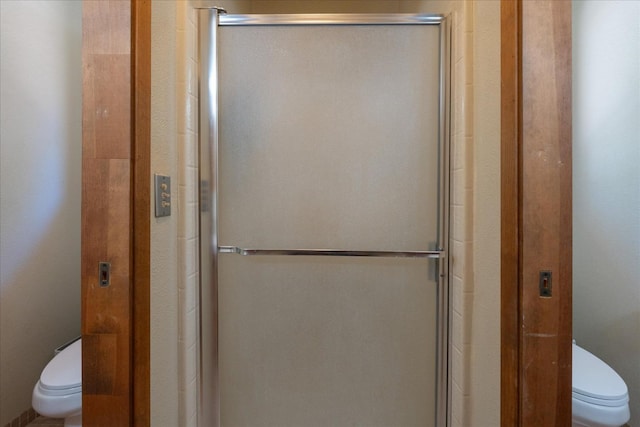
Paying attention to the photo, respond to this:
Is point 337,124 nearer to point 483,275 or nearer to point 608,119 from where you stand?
point 483,275

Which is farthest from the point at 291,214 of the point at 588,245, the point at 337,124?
the point at 588,245

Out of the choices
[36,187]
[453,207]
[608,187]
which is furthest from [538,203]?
[36,187]

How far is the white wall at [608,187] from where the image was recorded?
38.3 inches

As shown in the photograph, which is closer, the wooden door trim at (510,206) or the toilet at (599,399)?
the wooden door trim at (510,206)

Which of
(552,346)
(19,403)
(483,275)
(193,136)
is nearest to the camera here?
(552,346)

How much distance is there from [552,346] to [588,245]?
1.71 feet

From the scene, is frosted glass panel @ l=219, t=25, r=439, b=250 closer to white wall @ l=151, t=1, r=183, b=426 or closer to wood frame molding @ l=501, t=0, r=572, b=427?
white wall @ l=151, t=1, r=183, b=426

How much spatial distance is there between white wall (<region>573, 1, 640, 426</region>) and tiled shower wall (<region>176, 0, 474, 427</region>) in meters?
0.37

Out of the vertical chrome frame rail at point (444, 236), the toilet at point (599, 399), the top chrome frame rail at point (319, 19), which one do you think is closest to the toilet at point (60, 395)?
the vertical chrome frame rail at point (444, 236)

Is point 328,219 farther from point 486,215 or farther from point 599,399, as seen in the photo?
point 599,399

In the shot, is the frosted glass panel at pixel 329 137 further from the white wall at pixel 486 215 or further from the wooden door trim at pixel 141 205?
the wooden door trim at pixel 141 205

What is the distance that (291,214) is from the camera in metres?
1.07

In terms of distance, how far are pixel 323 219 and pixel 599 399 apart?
1099mm

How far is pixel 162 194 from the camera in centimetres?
81
